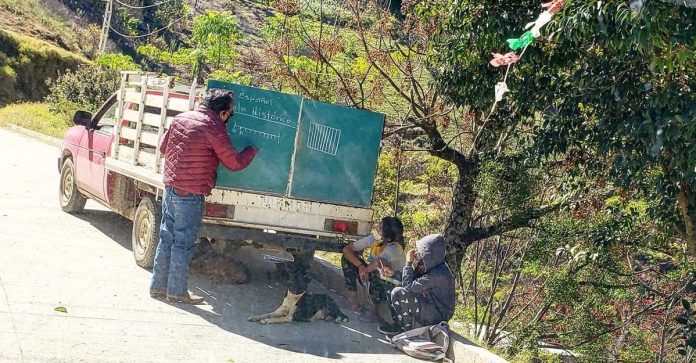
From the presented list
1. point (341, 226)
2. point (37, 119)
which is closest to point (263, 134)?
point (341, 226)

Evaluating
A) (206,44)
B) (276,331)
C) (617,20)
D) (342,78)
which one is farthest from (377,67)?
(206,44)

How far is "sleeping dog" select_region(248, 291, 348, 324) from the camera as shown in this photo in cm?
752

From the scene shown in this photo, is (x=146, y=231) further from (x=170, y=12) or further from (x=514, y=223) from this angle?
(x=170, y=12)

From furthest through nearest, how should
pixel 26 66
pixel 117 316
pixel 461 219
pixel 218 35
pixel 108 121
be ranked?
1. pixel 26 66
2. pixel 218 35
3. pixel 461 219
4. pixel 108 121
5. pixel 117 316

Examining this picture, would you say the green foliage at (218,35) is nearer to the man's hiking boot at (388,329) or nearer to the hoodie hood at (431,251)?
the man's hiking boot at (388,329)

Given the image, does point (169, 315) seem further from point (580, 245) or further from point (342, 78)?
point (342, 78)

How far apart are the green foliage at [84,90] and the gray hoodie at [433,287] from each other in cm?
2251

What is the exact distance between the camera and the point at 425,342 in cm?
732

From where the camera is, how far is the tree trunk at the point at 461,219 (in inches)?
462

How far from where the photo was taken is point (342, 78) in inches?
515

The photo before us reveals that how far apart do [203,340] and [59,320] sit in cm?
110

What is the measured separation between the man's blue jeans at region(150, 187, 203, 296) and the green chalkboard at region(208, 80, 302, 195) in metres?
0.55

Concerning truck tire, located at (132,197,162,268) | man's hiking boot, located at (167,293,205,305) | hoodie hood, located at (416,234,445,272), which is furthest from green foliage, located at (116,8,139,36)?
hoodie hood, located at (416,234,445,272)

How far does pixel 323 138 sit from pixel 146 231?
6.95 feet
